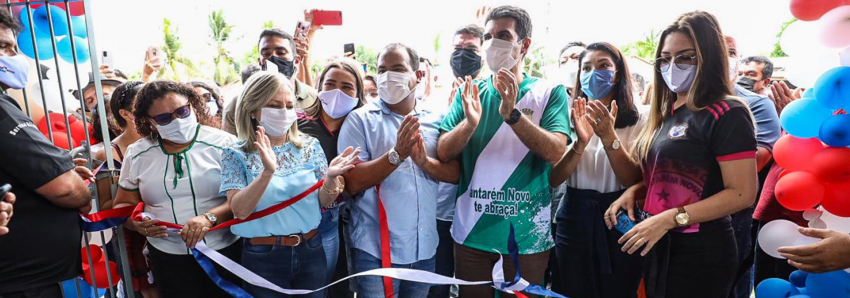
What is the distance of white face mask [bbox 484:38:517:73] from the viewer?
8.46ft

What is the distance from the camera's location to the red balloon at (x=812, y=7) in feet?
7.34

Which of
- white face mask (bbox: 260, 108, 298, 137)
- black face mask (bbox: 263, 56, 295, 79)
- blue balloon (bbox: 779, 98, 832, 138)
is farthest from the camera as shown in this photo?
black face mask (bbox: 263, 56, 295, 79)

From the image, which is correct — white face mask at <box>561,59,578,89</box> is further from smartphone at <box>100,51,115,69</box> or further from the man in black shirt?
smartphone at <box>100,51,115,69</box>

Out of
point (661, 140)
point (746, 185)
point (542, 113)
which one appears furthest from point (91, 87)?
point (746, 185)

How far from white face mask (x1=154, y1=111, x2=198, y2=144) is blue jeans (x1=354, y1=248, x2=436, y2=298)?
991 millimetres

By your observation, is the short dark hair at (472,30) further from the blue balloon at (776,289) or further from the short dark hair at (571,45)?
the blue balloon at (776,289)

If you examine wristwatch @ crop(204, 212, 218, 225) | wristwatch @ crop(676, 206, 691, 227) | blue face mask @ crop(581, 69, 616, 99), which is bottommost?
wristwatch @ crop(204, 212, 218, 225)

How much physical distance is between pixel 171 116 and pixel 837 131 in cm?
283

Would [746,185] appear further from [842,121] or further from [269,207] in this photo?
[269,207]

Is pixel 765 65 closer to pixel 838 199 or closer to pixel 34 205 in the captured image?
pixel 838 199

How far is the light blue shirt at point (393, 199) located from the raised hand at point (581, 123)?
28.0 inches

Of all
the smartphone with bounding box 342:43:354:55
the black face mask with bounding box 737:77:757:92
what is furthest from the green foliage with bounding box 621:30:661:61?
the smartphone with bounding box 342:43:354:55

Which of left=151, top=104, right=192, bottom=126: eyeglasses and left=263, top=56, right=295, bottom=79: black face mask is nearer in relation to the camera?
left=151, top=104, right=192, bottom=126: eyeglasses

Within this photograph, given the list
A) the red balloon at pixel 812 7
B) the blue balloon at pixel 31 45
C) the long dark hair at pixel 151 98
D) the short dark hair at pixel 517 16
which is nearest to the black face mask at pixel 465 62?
the short dark hair at pixel 517 16
